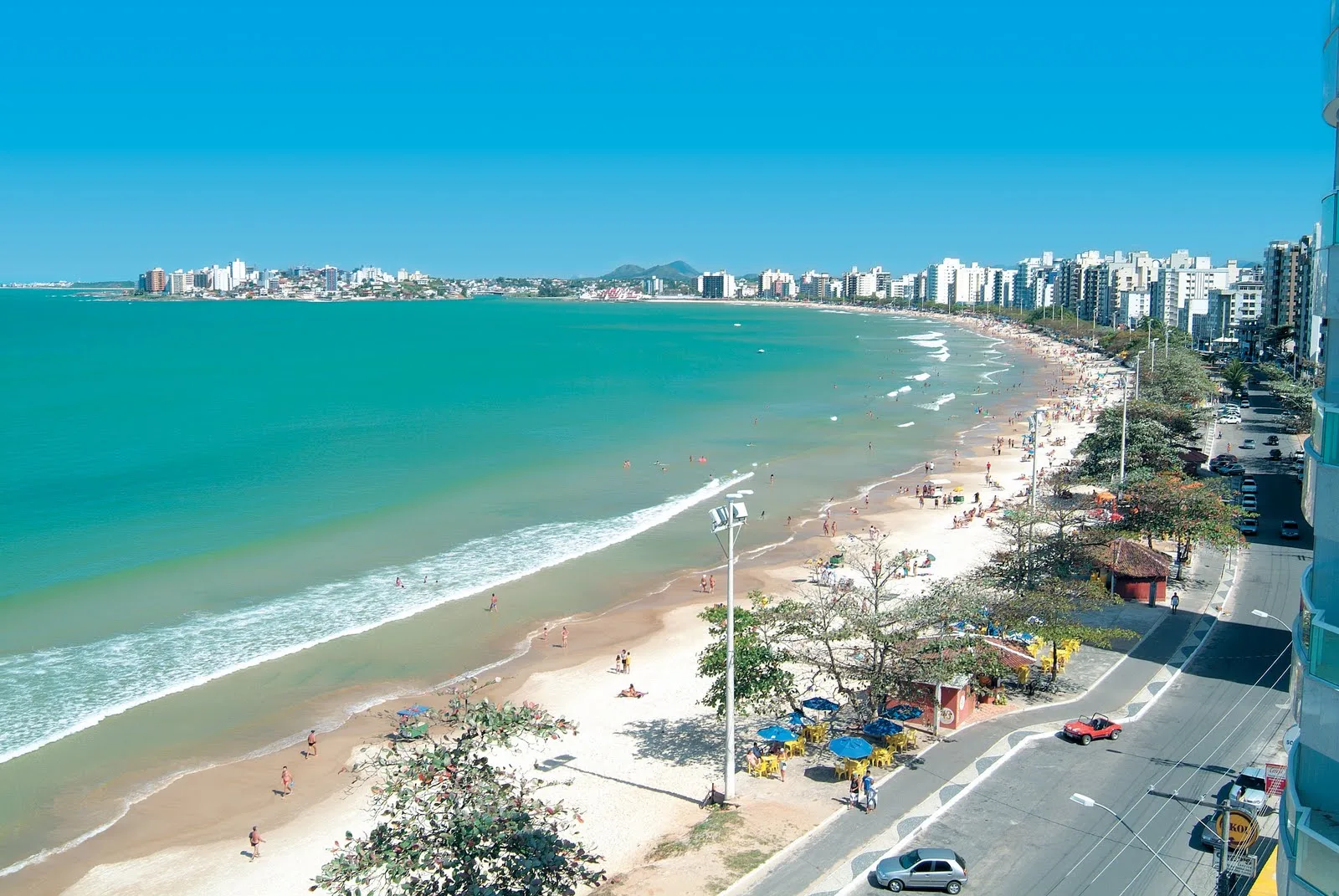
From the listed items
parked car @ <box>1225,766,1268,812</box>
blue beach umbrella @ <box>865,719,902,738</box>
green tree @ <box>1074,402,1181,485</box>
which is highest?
green tree @ <box>1074,402,1181,485</box>

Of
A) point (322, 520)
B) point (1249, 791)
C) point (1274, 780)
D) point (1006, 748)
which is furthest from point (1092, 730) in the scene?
point (322, 520)

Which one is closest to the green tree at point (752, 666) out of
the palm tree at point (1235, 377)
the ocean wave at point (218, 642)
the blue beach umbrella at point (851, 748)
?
the blue beach umbrella at point (851, 748)

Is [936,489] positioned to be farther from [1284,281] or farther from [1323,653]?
[1284,281]

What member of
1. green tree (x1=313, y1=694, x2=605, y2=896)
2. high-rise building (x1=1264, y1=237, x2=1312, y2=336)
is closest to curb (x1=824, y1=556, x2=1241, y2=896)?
green tree (x1=313, y1=694, x2=605, y2=896)

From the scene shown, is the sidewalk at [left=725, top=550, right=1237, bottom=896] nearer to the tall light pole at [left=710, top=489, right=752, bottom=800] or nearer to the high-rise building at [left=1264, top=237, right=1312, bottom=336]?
the tall light pole at [left=710, top=489, right=752, bottom=800]

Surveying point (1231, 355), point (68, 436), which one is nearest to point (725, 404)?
point (68, 436)

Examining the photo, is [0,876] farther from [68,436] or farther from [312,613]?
[68,436]
